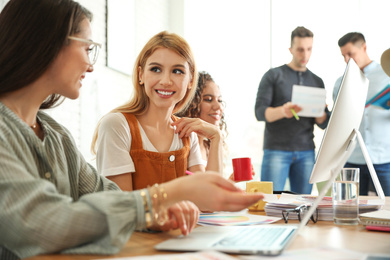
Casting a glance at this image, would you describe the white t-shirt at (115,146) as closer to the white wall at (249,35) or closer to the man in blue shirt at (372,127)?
the man in blue shirt at (372,127)

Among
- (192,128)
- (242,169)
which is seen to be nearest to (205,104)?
(192,128)

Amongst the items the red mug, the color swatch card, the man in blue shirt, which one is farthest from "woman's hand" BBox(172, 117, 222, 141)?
the man in blue shirt

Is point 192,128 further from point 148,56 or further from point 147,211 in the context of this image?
point 147,211

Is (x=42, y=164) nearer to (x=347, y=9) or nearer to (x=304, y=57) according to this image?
(x=304, y=57)

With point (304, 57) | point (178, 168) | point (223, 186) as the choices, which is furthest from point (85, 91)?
point (223, 186)

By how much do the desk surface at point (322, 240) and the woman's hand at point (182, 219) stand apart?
2 centimetres

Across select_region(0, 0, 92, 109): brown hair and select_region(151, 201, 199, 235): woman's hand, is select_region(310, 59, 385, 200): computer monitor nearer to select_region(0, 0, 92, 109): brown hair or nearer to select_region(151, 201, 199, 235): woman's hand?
select_region(151, 201, 199, 235): woman's hand

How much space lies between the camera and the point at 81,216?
747mm

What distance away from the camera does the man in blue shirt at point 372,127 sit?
308cm

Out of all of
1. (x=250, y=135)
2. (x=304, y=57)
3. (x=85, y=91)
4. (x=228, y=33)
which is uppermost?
(x=228, y=33)

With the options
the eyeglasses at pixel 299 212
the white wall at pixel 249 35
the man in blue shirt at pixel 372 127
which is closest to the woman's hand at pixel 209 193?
the eyeglasses at pixel 299 212

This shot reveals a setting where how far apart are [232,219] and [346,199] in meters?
0.33

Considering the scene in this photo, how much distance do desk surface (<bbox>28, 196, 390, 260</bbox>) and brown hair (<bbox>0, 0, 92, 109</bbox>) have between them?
1.43 feet

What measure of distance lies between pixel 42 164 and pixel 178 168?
84 cm
